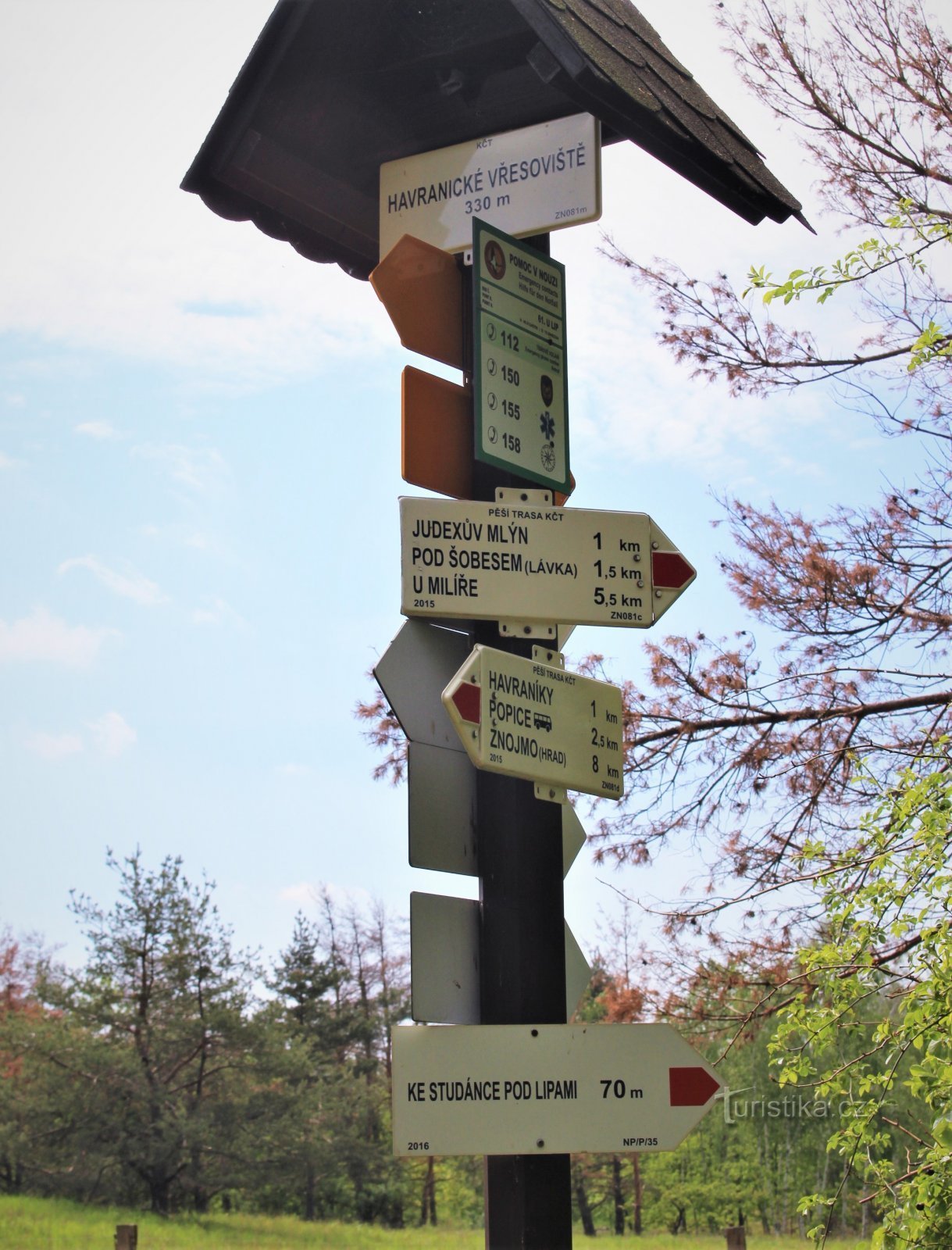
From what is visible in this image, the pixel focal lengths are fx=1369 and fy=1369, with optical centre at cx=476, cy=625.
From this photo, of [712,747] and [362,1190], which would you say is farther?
[362,1190]

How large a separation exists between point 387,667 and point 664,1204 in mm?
39295

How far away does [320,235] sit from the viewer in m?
4.85

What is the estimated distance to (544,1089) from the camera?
299 cm

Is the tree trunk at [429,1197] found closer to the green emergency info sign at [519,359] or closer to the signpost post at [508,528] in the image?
the signpost post at [508,528]

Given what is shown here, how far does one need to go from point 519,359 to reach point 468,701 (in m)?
1.08

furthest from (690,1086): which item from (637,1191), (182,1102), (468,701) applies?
(637,1191)

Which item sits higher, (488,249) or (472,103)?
(472,103)

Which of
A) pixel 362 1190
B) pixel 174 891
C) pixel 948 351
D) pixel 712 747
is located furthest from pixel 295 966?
pixel 948 351

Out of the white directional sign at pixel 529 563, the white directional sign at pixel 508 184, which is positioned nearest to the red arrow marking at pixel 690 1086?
the white directional sign at pixel 529 563

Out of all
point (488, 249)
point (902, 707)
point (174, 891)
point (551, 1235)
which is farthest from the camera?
point (174, 891)

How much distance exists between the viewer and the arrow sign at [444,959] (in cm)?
302

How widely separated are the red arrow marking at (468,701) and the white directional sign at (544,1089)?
2.22 ft

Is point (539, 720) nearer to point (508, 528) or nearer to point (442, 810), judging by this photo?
point (442, 810)

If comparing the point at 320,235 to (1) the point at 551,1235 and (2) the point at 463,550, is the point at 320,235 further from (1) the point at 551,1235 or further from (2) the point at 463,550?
(1) the point at 551,1235
